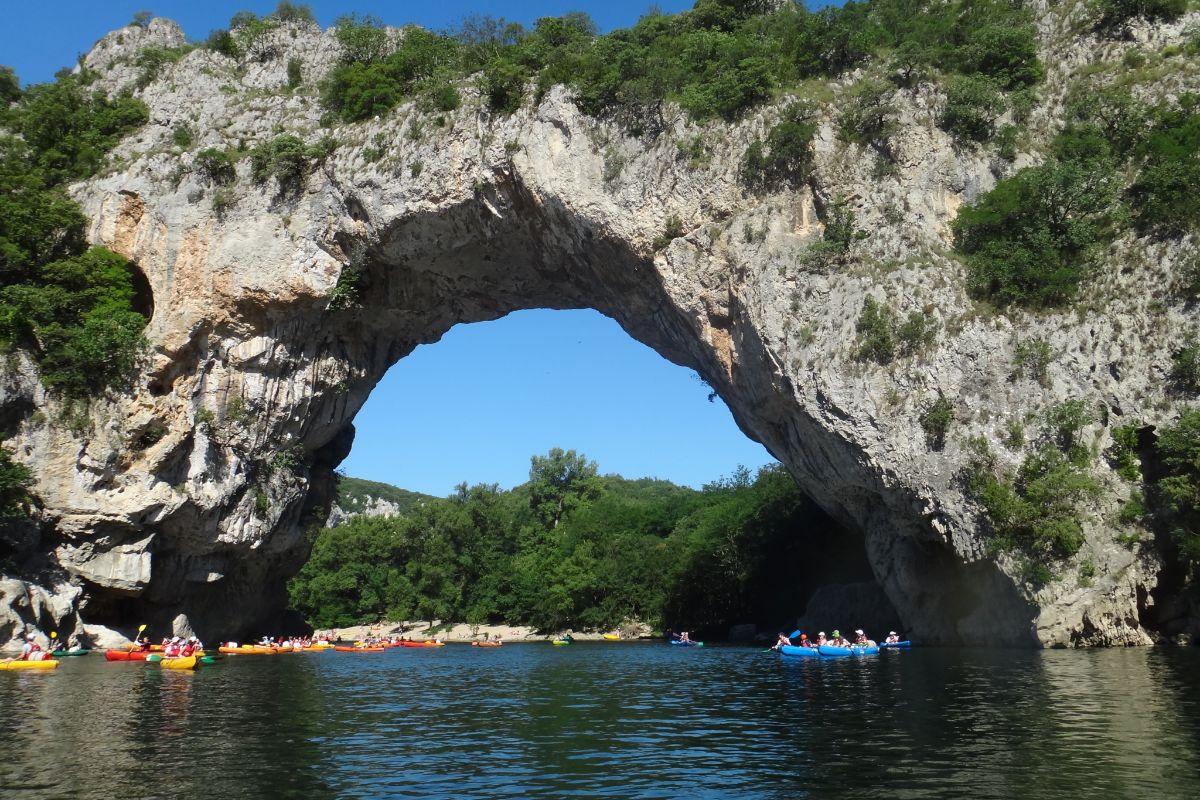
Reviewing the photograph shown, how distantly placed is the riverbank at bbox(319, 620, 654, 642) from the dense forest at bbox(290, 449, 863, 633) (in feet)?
2.50

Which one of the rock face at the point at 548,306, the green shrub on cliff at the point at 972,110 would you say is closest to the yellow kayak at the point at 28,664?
the rock face at the point at 548,306

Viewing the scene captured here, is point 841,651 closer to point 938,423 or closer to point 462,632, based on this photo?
point 938,423

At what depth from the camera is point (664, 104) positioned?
113ft

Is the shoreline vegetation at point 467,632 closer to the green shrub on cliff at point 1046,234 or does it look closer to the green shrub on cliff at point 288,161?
the green shrub on cliff at point 288,161

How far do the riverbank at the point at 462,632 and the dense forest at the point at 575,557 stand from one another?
30.0 inches

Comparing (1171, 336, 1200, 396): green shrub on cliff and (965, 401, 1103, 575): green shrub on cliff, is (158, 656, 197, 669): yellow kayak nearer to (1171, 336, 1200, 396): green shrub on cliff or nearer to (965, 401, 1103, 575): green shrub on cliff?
(965, 401, 1103, 575): green shrub on cliff

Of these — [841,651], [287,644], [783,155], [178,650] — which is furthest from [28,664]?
[783,155]

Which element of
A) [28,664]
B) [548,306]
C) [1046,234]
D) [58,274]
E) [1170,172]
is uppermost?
[1170,172]

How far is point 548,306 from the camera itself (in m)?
39.7

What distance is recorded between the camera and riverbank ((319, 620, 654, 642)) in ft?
187

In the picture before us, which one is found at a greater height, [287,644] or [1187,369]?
[1187,369]

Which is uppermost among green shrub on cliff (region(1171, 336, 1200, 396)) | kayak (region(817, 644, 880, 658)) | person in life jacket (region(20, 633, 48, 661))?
green shrub on cliff (region(1171, 336, 1200, 396))

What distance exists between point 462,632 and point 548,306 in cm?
3426

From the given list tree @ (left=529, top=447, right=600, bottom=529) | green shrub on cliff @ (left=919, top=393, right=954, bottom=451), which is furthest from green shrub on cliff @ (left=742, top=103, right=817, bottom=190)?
tree @ (left=529, top=447, right=600, bottom=529)
